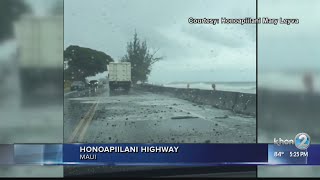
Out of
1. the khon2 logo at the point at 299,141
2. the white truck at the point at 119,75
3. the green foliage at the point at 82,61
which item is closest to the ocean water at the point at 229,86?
the white truck at the point at 119,75

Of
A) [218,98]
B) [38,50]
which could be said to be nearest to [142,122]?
[218,98]

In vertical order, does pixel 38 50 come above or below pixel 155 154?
above

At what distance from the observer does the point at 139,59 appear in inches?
113

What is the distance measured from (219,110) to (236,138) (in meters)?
0.26

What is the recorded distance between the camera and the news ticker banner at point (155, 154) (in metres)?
2.91

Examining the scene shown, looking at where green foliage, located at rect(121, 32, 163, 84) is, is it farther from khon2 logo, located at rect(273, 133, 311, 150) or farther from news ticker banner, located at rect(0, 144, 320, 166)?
khon2 logo, located at rect(273, 133, 311, 150)

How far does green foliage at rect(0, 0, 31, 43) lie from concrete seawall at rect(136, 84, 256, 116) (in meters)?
1.09

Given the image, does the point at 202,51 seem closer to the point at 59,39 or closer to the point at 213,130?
the point at 213,130

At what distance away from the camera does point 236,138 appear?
294 centimetres

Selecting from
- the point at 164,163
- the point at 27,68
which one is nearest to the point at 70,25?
the point at 27,68

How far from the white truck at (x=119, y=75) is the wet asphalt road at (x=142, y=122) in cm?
6

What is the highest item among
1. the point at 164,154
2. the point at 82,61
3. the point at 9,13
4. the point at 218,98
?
the point at 9,13

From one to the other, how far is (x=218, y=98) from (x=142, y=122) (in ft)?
2.10

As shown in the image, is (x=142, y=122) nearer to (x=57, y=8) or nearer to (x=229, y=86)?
(x=229, y=86)
